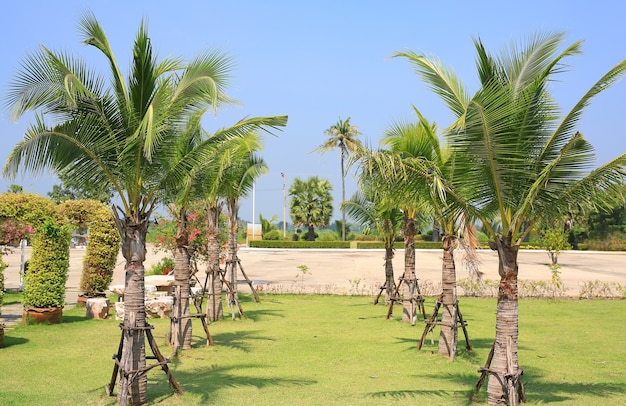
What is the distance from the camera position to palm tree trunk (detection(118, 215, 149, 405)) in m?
7.52

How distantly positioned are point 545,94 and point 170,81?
485 centimetres

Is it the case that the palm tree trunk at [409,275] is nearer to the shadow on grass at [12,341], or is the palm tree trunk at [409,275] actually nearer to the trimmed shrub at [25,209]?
the shadow on grass at [12,341]

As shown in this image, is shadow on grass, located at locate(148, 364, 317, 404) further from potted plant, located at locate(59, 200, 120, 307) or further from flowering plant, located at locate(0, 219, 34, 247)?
potted plant, located at locate(59, 200, 120, 307)

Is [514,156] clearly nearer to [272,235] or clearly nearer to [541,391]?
[541,391]

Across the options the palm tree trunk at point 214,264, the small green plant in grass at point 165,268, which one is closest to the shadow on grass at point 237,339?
the palm tree trunk at point 214,264

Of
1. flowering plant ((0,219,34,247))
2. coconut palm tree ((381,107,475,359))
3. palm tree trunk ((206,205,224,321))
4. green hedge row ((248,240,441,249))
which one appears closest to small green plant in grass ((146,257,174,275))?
flowering plant ((0,219,34,247))

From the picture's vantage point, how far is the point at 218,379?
9.00 metres

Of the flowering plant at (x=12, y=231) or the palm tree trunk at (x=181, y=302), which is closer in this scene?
the palm tree trunk at (x=181, y=302)

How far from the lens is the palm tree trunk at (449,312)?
1047cm

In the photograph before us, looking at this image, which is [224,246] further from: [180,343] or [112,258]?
[180,343]

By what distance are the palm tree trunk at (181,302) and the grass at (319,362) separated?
0.29 m

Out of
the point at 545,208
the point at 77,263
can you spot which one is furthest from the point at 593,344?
the point at 77,263

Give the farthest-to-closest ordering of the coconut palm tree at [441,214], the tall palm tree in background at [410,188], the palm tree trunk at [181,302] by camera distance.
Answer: the palm tree trunk at [181,302]
the coconut palm tree at [441,214]
the tall palm tree in background at [410,188]

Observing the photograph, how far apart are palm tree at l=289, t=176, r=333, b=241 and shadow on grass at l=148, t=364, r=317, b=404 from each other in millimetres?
47654
